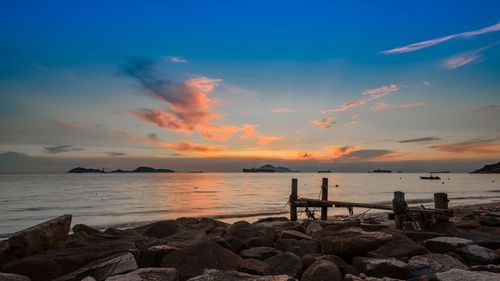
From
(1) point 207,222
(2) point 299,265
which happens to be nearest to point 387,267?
(2) point 299,265

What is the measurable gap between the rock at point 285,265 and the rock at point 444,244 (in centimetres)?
370

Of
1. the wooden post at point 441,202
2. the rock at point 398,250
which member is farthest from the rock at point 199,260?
the wooden post at point 441,202

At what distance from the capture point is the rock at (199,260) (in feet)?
23.5

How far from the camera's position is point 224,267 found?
7.34 meters

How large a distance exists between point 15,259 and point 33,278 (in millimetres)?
1304

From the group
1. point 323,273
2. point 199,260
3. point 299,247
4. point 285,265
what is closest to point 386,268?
point 323,273

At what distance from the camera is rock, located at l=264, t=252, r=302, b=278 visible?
7320 mm

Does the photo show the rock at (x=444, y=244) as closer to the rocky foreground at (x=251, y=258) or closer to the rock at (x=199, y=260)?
the rocky foreground at (x=251, y=258)

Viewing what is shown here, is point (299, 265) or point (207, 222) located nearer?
point (299, 265)

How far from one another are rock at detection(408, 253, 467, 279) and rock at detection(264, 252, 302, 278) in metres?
2.18

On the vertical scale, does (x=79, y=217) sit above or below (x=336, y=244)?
below

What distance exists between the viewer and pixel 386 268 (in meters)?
7.22

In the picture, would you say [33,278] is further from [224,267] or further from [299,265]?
[299,265]

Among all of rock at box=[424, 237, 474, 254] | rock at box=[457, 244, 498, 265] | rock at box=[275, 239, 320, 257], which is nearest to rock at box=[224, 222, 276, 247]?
rock at box=[275, 239, 320, 257]
